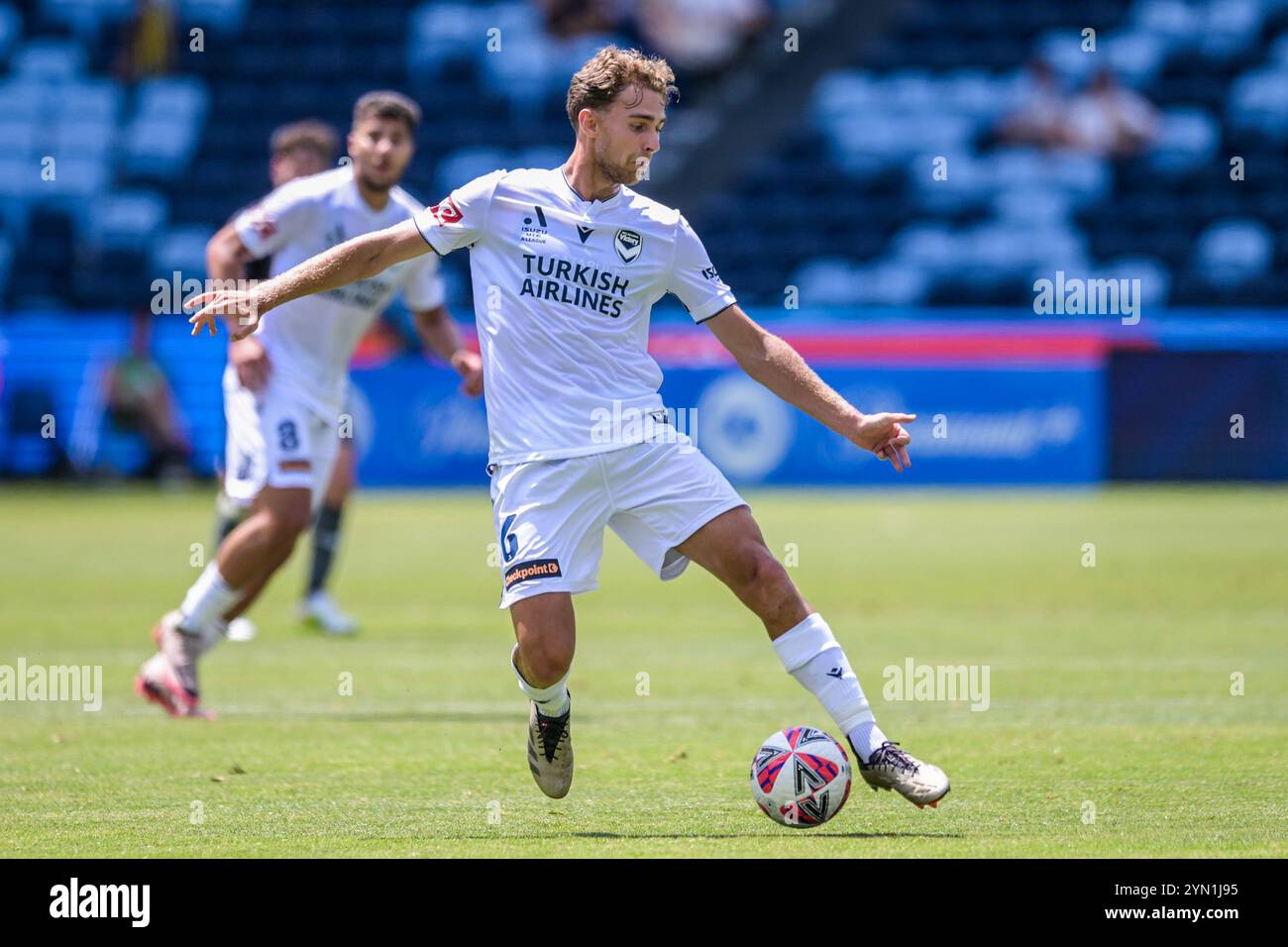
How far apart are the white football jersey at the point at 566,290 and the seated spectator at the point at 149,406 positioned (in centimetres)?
1820

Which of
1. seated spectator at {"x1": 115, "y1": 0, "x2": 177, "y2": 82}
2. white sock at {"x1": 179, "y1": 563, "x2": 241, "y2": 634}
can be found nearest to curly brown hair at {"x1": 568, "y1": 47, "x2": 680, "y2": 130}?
white sock at {"x1": 179, "y1": 563, "x2": 241, "y2": 634}

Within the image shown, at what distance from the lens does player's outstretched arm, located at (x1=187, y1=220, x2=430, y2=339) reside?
6586 millimetres

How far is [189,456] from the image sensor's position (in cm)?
2483

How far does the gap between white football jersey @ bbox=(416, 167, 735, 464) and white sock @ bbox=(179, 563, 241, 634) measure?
112 inches

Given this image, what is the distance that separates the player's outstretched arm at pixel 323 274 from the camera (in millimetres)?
6586

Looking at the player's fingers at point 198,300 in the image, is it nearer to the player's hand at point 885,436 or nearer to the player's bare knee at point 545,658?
the player's bare knee at point 545,658

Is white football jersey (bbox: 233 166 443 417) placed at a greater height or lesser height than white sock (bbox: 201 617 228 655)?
greater

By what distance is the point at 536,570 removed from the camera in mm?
6727

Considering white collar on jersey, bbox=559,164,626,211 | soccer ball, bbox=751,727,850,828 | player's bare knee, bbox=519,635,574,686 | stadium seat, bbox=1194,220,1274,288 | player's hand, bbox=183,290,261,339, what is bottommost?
soccer ball, bbox=751,727,850,828

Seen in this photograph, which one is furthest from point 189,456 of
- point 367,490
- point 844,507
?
point 844,507

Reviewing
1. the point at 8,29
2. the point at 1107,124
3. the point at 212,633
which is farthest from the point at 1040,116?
the point at 212,633

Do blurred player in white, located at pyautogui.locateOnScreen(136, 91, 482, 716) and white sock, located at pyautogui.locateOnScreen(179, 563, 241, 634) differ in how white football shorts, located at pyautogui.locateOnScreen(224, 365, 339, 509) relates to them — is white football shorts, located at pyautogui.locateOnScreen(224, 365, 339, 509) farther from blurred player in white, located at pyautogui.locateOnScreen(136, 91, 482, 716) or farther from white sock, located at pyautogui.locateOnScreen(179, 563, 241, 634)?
white sock, located at pyautogui.locateOnScreen(179, 563, 241, 634)
